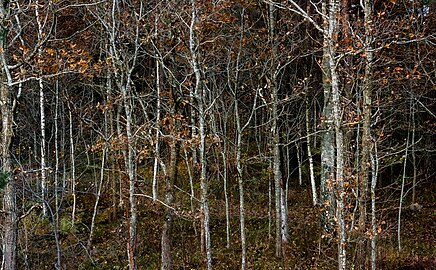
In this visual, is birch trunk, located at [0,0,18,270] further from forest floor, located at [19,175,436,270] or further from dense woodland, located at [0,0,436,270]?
forest floor, located at [19,175,436,270]

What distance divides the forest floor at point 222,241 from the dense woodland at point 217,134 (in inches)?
2.5

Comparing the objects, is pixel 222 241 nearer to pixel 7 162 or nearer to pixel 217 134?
pixel 217 134

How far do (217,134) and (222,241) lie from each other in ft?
11.3

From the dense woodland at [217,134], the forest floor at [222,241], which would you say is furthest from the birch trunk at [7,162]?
the forest floor at [222,241]

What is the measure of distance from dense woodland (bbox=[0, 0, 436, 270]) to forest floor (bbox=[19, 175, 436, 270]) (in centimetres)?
6

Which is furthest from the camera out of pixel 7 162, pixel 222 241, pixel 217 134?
pixel 222 241

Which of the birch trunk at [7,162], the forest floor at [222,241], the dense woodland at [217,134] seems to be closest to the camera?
the birch trunk at [7,162]

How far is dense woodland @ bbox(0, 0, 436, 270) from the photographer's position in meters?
8.27

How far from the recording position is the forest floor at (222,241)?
12180mm

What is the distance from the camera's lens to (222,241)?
46.3 ft

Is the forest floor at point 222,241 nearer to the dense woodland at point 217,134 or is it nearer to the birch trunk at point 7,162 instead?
the dense woodland at point 217,134

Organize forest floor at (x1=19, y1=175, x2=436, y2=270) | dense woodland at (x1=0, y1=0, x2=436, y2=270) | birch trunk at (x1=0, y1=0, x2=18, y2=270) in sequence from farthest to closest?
forest floor at (x1=19, y1=175, x2=436, y2=270) → dense woodland at (x1=0, y1=0, x2=436, y2=270) → birch trunk at (x1=0, y1=0, x2=18, y2=270)

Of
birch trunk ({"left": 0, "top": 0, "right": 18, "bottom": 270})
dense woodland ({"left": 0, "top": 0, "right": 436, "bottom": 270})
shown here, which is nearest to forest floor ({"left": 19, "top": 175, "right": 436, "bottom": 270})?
dense woodland ({"left": 0, "top": 0, "right": 436, "bottom": 270})

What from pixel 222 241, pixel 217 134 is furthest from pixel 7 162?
pixel 222 241
